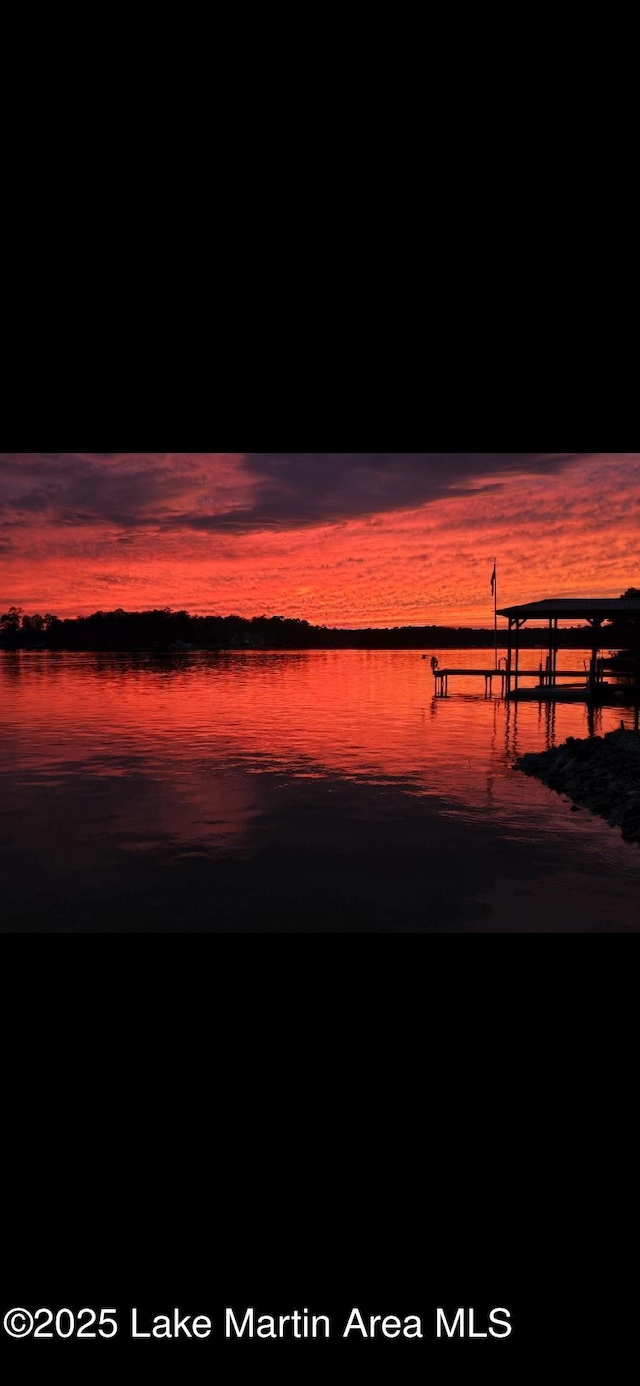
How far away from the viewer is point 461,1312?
6.32 feet

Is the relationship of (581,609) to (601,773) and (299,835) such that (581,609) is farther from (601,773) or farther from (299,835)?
(299,835)

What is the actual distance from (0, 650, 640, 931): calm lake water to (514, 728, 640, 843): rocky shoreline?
329 millimetres

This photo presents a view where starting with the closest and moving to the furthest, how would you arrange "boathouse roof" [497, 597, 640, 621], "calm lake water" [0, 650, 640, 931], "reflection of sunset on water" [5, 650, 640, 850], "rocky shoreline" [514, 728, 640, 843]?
"calm lake water" [0, 650, 640, 931] → "rocky shoreline" [514, 728, 640, 843] → "reflection of sunset on water" [5, 650, 640, 850] → "boathouse roof" [497, 597, 640, 621]

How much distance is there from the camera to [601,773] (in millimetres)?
14164

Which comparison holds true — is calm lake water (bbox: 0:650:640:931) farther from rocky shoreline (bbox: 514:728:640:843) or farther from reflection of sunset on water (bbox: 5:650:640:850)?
rocky shoreline (bbox: 514:728:640:843)

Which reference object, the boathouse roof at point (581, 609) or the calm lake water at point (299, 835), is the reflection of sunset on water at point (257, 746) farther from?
the boathouse roof at point (581, 609)

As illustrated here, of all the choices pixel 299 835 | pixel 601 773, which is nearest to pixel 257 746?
pixel 299 835

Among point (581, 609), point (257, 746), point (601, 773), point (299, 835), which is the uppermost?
point (581, 609)

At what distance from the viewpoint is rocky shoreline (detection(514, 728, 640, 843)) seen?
12.0 meters

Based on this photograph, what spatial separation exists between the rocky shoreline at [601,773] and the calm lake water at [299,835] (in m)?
0.33

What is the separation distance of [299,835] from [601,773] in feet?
21.5

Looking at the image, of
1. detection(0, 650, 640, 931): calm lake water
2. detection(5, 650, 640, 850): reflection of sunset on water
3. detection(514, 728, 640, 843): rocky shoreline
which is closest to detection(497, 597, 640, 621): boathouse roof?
detection(5, 650, 640, 850): reflection of sunset on water
